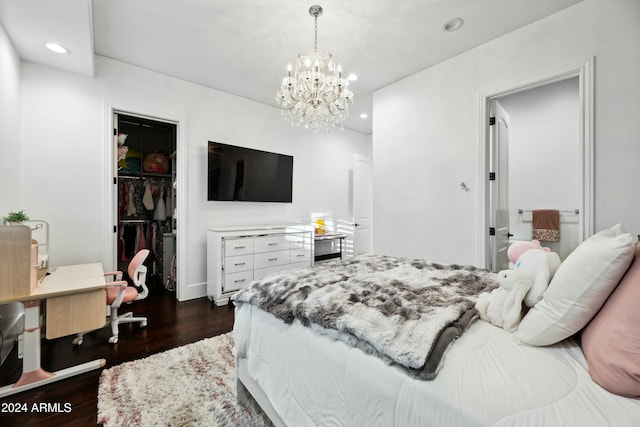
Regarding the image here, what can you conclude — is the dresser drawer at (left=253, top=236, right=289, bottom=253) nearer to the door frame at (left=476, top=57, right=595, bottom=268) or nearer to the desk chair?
the desk chair

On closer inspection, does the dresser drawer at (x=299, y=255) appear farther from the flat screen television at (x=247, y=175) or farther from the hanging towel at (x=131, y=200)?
the hanging towel at (x=131, y=200)

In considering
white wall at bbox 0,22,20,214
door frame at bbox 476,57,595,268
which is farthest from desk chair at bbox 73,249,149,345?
door frame at bbox 476,57,595,268

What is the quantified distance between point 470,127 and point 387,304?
2443 mm

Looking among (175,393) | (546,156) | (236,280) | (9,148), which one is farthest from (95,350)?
(546,156)

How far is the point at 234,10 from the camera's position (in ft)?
7.33

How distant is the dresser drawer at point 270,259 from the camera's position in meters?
3.61

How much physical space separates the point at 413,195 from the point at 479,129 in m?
0.98

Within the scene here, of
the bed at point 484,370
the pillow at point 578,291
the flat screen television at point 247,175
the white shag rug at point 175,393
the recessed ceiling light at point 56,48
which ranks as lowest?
the white shag rug at point 175,393

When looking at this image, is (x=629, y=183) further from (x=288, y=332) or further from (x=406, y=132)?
(x=288, y=332)

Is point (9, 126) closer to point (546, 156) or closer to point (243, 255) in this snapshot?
point (243, 255)

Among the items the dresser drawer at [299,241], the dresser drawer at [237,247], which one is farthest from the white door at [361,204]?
the dresser drawer at [237,247]

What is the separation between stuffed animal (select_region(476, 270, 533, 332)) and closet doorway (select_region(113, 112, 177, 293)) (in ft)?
13.0

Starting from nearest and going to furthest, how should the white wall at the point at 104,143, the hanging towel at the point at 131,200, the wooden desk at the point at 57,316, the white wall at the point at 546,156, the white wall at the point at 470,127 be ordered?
the wooden desk at the point at 57,316 < the white wall at the point at 470,127 < the white wall at the point at 104,143 < the white wall at the point at 546,156 < the hanging towel at the point at 131,200

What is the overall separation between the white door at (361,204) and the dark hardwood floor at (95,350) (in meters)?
2.93
